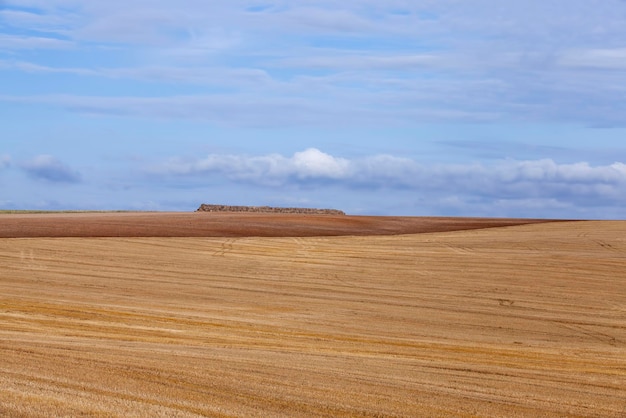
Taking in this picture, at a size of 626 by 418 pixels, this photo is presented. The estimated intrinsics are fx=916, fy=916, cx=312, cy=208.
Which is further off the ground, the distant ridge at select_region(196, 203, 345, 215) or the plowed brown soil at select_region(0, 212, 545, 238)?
the distant ridge at select_region(196, 203, 345, 215)

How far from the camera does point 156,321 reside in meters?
21.9

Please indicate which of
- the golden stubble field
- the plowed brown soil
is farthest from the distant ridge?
the golden stubble field

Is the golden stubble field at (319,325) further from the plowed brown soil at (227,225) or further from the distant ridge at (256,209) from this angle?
the distant ridge at (256,209)

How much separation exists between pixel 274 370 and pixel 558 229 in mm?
30721

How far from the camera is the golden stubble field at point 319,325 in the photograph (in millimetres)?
12320

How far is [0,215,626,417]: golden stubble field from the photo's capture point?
12320mm

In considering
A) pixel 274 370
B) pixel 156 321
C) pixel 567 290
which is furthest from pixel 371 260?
pixel 274 370

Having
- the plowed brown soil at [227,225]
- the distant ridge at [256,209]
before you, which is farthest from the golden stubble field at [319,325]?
the distant ridge at [256,209]

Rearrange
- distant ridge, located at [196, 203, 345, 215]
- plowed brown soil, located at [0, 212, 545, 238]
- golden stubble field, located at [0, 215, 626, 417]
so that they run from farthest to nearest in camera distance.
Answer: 1. distant ridge, located at [196, 203, 345, 215]
2. plowed brown soil, located at [0, 212, 545, 238]
3. golden stubble field, located at [0, 215, 626, 417]

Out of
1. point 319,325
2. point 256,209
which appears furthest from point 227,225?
point 319,325

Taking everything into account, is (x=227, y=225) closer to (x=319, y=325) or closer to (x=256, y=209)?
(x=256, y=209)

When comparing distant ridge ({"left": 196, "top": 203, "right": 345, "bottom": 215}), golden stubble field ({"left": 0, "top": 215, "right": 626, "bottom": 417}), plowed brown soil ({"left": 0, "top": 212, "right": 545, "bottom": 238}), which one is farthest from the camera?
distant ridge ({"left": 196, "top": 203, "right": 345, "bottom": 215})

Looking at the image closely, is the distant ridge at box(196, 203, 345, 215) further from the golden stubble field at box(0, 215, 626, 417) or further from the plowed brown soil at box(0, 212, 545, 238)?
the golden stubble field at box(0, 215, 626, 417)

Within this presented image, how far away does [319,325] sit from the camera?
22.7 meters
